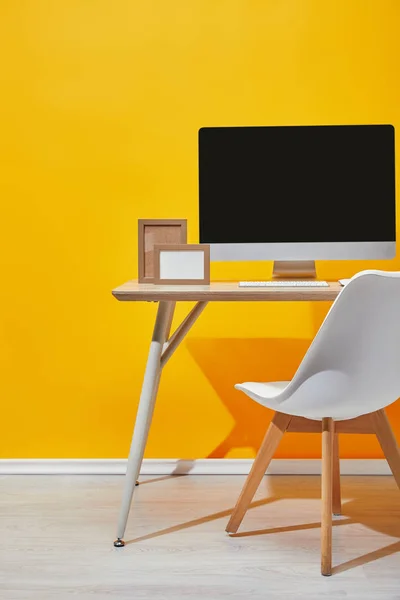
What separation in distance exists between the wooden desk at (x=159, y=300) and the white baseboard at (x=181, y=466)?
682 millimetres

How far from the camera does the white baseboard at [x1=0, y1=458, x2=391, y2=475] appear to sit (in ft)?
9.14

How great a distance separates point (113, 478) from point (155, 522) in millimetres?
504

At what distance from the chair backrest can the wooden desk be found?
0.17 m

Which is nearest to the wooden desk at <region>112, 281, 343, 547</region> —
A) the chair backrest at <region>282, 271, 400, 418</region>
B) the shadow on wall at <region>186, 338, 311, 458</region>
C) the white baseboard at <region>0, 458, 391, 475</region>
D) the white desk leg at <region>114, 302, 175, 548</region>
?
the white desk leg at <region>114, 302, 175, 548</region>

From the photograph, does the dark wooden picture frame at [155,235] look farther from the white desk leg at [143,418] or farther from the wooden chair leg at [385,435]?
the wooden chair leg at [385,435]

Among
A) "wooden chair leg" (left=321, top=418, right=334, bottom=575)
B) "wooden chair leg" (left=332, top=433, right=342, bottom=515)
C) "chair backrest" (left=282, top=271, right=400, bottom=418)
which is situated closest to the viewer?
"chair backrest" (left=282, top=271, right=400, bottom=418)

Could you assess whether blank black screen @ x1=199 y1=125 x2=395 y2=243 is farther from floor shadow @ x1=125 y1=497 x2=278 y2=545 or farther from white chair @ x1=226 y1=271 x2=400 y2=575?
floor shadow @ x1=125 y1=497 x2=278 y2=545

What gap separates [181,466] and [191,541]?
2.24 feet

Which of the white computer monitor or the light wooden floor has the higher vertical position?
the white computer monitor

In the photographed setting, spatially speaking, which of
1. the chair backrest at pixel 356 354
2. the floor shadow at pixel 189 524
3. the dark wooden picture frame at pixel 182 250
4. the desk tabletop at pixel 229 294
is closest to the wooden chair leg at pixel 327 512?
the chair backrest at pixel 356 354

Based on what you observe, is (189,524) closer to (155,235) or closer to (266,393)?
(266,393)

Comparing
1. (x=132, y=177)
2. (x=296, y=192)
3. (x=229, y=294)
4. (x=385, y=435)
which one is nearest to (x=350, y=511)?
(x=385, y=435)

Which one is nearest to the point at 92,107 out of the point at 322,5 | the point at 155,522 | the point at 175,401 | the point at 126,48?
the point at 126,48

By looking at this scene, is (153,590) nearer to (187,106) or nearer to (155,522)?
(155,522)
